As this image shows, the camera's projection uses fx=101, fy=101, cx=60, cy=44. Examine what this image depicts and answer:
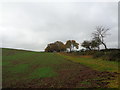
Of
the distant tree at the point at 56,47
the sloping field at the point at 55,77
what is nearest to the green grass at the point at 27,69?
the sloping field at the point at 55,77

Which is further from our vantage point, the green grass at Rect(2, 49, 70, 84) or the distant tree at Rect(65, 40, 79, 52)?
the distant tree at Rect(65, 40, 79, 52)

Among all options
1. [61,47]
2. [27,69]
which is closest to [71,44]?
[61,47]

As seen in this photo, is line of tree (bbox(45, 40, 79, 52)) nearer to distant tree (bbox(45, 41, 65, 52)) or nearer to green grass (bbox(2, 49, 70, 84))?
distant tree (bbox(45, 41, 65, 52))

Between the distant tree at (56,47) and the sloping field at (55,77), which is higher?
the distant tree at (56,47)

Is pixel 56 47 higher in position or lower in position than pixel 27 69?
higher

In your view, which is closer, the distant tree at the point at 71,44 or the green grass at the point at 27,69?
the green grass at the point at 27,69

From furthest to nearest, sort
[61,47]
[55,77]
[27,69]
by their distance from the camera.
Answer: [61,47], [27,69], [55,77]

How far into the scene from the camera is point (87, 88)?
604 centimetres

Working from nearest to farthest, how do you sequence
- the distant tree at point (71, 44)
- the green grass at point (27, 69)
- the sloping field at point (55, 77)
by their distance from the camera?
the sloping field at point (55, 77) < the green grass at point (27, 69) < the distant tree at point (71, 44)

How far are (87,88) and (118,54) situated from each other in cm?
1412

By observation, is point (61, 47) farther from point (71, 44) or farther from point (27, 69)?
point (27, 69)

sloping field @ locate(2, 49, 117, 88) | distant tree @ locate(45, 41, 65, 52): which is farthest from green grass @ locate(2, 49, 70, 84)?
distant tree @ locate(45, 41, 65, 52)

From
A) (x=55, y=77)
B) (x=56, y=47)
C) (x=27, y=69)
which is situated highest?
(x=56, y=47)

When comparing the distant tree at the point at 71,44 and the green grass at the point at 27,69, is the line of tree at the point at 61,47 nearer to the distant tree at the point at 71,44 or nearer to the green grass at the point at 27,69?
the distant tree at the point at 71,44
